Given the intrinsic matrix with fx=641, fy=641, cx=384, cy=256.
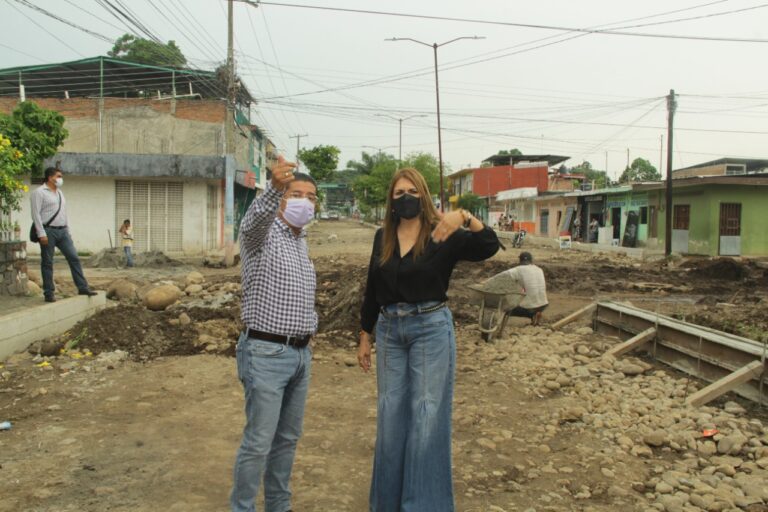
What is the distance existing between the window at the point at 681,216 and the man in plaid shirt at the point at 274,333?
26967mm

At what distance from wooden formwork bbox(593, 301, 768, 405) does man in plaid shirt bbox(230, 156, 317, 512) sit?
12.5 ft

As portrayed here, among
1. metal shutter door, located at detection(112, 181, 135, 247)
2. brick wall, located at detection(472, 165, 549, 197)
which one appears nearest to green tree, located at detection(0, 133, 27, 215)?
metal shutter door, located at detection(112, 181, 135, 247)

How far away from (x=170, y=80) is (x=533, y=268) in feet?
87.2

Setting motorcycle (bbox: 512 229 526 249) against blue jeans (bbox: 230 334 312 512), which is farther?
motorcycle (bbox: 512 229 526 249)

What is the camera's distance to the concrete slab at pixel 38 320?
22.6 feet

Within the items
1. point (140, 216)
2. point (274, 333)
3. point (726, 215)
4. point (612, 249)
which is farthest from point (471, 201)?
point (274, 333)

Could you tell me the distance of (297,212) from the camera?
3.10m

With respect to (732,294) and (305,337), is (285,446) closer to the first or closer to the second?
(305,337)

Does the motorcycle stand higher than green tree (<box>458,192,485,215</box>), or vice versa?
green tree (<box>458,192,485,215</box>)

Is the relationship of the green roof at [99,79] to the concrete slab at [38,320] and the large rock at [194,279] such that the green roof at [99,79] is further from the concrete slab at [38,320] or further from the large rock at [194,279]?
the concrete slab at [38,320]

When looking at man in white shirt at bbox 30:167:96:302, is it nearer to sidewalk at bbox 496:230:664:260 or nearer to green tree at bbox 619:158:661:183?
sidewalk at bbox 496:230:664:260

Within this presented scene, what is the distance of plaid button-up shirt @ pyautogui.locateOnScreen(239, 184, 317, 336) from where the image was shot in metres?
2.98

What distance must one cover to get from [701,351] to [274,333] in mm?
4923

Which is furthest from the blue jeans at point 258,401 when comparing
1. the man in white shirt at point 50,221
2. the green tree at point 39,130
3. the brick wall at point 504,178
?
the brick wall at point 504,178
